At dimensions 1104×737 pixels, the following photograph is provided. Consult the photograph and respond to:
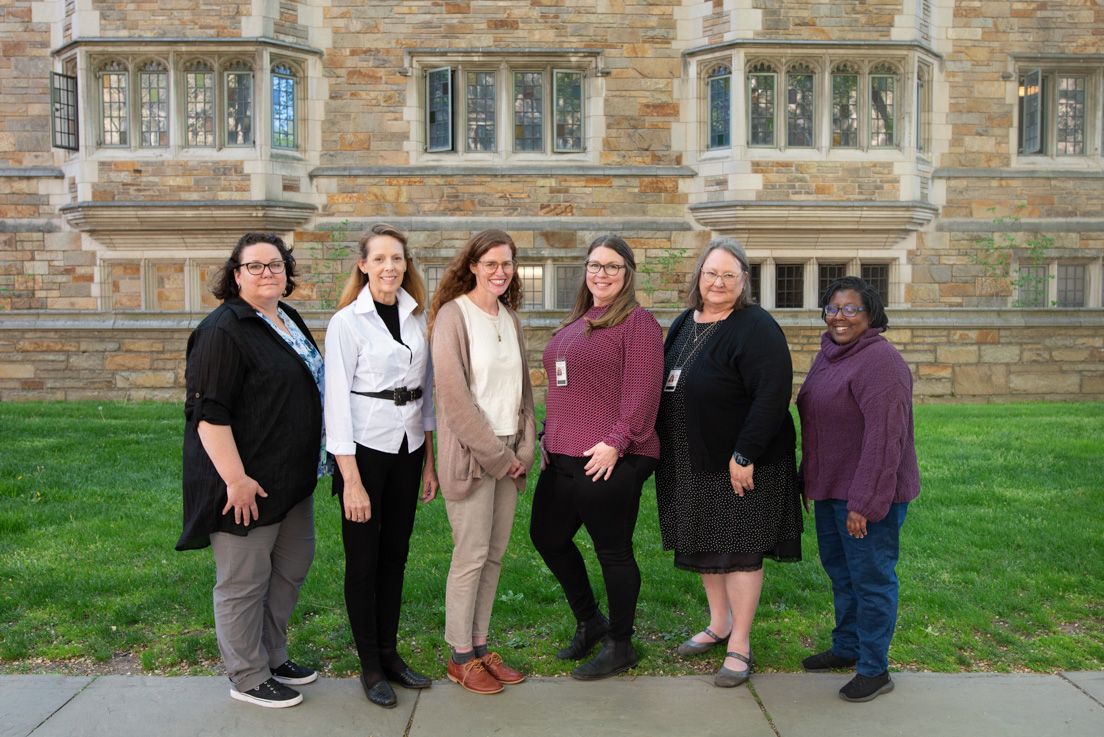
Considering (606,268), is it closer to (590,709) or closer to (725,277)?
(725,277)

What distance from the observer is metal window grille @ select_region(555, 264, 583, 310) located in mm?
12930

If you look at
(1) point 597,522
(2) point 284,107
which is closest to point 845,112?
(2) point 284,107

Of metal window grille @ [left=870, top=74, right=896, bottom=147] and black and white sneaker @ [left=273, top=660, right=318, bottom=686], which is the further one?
metal window grille @ [left=870, top=74, right=896, bottom=147]

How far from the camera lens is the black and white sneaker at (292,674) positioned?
379 centimetres

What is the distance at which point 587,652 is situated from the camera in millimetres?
4090

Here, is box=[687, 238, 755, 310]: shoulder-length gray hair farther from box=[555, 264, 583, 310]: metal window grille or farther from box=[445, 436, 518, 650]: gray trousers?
box=[555, 264, 583, 310]: metal window grille

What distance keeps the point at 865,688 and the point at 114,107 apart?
488 inches

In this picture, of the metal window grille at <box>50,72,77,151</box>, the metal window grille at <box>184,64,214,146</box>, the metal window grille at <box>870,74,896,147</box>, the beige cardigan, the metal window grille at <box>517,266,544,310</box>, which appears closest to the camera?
the beige cardigan

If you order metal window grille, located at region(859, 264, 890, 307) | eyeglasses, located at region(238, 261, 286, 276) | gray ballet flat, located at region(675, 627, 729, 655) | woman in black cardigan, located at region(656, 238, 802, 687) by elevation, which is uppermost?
metal window grille, located at region(859, 264, 890, 307)

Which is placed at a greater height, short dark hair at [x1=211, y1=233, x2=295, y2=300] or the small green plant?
the small green plant

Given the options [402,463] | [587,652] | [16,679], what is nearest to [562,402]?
[402,463]

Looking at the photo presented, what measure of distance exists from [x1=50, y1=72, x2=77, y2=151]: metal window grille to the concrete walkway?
34.3 ft

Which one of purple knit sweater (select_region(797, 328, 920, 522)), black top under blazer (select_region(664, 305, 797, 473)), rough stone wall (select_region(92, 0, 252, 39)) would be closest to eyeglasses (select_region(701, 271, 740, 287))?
black top under blazer (select_region(664, 305, 797, 473))

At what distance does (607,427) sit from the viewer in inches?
148
